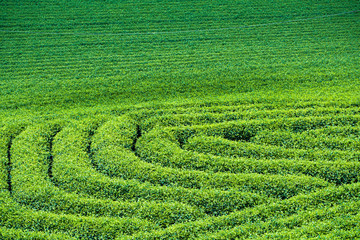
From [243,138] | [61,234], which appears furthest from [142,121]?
[61,234]

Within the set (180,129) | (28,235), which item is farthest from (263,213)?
(28,235)

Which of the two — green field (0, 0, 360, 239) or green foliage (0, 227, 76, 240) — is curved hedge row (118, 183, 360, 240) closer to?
green field (0, 0, 360, 239)

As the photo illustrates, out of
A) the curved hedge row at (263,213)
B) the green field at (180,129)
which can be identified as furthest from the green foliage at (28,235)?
the curved hedge row at (263,213)

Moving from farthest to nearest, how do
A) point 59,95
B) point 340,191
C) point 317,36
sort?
point 317,36 < point 59,95 < point 340,191

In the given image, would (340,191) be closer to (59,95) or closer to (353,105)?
(353,105)

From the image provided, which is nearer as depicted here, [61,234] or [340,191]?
[61,234]

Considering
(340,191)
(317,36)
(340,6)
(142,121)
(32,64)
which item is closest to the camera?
(340,191)

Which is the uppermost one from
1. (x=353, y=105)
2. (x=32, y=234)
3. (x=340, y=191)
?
(x=353, y=105)

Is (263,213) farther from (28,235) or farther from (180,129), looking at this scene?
(28,235)
